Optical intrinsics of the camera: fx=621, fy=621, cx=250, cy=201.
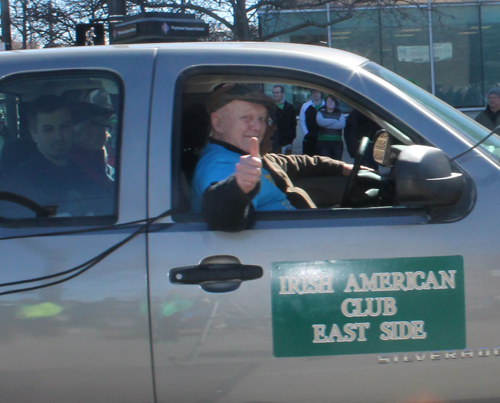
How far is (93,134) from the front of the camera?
221cm

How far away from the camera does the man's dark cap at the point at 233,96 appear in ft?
8.47

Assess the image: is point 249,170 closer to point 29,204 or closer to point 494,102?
point 29,204

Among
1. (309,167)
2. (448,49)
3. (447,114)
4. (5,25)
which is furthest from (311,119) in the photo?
(448,49)

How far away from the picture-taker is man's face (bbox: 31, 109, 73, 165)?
222cm

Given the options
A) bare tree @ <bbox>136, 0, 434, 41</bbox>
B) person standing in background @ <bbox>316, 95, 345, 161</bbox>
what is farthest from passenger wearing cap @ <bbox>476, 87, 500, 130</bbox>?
bare tree @ <bbox>136, 0, 434, 41</bbox>

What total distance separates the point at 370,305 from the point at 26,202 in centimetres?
123

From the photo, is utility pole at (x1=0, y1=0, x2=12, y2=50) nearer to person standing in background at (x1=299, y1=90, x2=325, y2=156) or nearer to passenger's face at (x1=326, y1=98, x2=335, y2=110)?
person standing in background at (x1=299, y1=90, x2=325, y2=156)

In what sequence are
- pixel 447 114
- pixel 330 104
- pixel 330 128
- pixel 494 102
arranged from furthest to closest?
1. pixel 330 104
2. pixel 330 128
3. pixel 494 102
4. pixel 447 114

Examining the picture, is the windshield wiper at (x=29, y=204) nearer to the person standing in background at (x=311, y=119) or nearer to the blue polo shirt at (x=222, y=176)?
the blue polo shirt at (x=222, y=176)

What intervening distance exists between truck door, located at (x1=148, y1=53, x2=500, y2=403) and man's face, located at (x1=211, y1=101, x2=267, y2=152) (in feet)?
2.03

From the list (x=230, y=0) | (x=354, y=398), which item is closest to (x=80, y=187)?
(x=354, y=398)

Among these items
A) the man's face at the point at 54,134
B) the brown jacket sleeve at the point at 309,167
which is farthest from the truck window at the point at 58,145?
the brown jacket sleeve at the point at 309,167

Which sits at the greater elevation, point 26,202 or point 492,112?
point 492,112

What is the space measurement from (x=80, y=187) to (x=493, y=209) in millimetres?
1410
